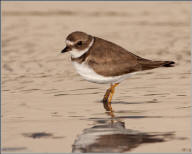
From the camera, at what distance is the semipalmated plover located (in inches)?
380

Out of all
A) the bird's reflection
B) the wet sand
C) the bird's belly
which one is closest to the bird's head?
the bird's belly

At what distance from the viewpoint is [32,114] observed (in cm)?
916

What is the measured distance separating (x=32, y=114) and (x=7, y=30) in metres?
9.79

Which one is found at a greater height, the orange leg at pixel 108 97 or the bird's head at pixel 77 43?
the bird's head at pixel 77 43

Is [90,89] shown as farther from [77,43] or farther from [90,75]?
[77,43]

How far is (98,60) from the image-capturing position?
9695 mm

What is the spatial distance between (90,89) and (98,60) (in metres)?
1.70

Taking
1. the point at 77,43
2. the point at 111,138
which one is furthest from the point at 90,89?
the point at 111,138

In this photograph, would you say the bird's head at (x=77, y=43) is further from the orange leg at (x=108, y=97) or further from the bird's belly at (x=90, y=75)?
the orange leg at (x=108, y=97)

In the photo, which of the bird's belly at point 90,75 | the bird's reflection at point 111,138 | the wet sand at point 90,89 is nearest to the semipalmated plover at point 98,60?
the bird's belly at point 90,75

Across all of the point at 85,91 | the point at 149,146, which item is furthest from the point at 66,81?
the point at 149,146

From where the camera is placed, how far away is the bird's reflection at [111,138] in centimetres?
724

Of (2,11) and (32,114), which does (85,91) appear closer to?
(32,114)

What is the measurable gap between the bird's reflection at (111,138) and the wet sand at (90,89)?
0.04 ft
